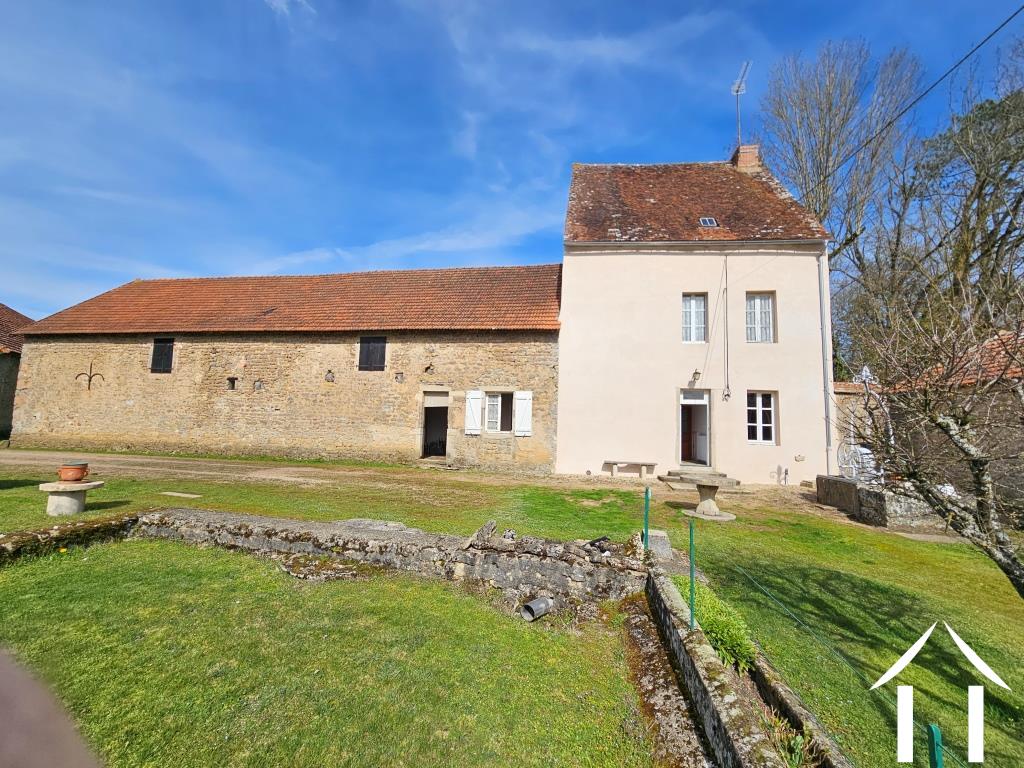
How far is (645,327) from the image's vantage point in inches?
533

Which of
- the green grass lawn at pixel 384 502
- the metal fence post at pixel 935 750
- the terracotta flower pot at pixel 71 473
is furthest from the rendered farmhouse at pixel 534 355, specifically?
the metal fence post at pixel 935 750

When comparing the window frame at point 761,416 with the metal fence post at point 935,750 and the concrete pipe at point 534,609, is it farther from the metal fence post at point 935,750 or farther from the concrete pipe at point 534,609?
the metal fence post at point 935,750

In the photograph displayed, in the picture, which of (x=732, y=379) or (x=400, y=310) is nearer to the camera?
(x=732, y=379)

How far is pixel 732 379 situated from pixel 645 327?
2809 millimetres

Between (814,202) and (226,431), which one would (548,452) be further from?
(814,202)

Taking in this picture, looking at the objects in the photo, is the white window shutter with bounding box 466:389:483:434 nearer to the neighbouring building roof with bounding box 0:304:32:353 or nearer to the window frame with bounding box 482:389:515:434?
the window frame with bounding box 482:389:515:434

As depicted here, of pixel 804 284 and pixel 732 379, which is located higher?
pixel 804 284

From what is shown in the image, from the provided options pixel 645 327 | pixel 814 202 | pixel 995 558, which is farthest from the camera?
pixel 814 202

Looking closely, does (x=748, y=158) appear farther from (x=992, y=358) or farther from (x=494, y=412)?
(x=992, y=358)

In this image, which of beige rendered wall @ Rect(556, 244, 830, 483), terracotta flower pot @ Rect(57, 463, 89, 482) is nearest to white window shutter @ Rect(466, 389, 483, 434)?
beige rendered wall @ Rect(556, 244, 830, 483)

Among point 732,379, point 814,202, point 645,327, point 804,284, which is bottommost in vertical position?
point 732,379

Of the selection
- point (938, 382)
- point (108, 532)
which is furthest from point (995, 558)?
point (108, 532)

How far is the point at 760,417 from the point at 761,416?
0.04 m

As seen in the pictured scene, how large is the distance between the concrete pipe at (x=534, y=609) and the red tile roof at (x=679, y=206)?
11.4 metres
